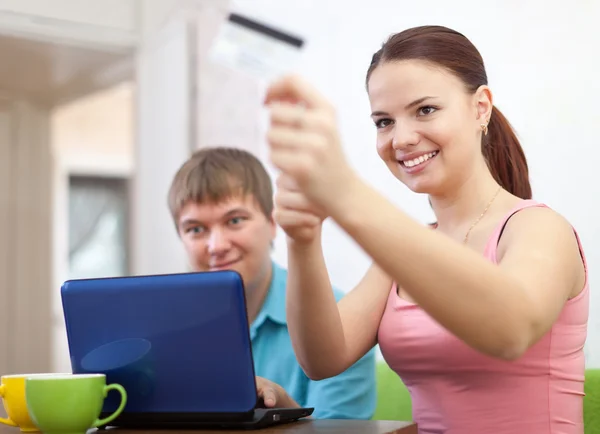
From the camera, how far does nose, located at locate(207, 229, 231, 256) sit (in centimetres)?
162

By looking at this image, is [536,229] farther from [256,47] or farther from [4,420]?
[256,47]

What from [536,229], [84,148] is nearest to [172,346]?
[536,229]

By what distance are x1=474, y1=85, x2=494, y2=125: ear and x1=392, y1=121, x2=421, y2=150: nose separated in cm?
12

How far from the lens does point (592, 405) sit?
140 centimetres

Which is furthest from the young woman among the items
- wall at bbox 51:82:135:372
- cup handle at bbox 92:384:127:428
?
wall at bbox 51:82:135:372

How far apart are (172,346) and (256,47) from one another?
188 centimetres

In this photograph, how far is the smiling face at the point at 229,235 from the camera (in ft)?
5.30

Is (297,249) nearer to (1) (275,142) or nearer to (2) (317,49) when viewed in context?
(1) (275,142)

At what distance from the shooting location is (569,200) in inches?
68.7

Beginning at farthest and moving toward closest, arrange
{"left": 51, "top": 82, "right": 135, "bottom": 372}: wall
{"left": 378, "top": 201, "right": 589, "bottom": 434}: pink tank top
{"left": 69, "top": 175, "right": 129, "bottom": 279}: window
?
1. {"left": 69, "top": 175, "right": 129, "bottom": 279}: window
2. {"left": 51, "top": 82, "right": 135, "bottom": 372}: wall
3. {"left": 378, "top": 201, "right": 589, "bottom": 434}: pink tank top

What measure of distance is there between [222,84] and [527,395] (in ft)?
6.80

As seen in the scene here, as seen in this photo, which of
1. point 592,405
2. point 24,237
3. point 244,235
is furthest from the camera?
point 24,237

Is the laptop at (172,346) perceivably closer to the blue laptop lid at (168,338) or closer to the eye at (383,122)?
the blue laptop lid at (168,338)

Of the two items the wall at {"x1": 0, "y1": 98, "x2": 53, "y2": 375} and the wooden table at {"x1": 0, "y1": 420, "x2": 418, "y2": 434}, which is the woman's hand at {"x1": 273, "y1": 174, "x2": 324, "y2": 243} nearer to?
the wooden table at {"x1": 0, "y1": 420, "x2": 418, "y2": 434}
